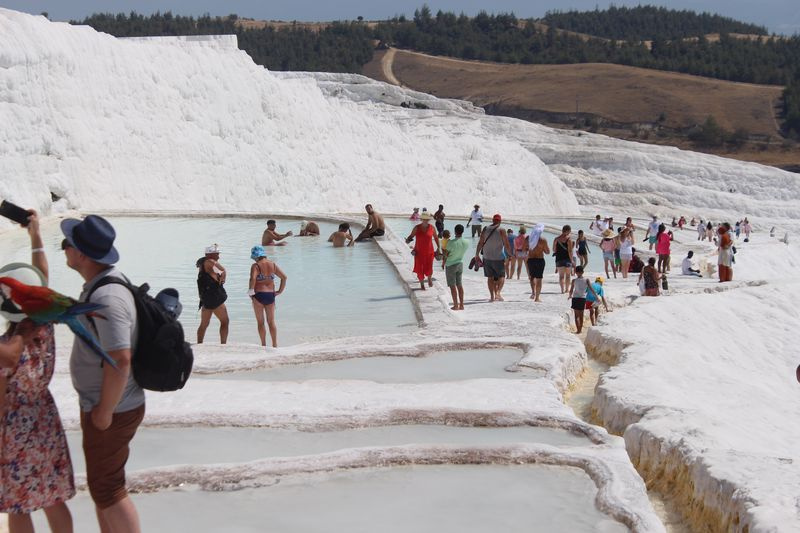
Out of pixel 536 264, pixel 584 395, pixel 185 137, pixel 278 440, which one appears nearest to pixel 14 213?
pixel 278 440

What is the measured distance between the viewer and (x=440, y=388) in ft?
20.0

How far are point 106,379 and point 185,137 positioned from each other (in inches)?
949

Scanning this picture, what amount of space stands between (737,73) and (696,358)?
9040 cm

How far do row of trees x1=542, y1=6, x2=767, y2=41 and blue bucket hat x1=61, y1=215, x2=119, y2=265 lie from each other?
491 feet

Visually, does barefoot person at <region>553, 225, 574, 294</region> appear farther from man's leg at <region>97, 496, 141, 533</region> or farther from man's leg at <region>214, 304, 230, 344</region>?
man's leg at <region>97, 496, 141, 533</region>

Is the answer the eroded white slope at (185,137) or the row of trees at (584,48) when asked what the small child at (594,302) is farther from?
the row of trees at (584,48)

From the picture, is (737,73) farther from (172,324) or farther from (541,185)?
(172,324)

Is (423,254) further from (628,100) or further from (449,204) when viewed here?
(628,100)

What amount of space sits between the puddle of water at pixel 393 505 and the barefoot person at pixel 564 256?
760 centimetres

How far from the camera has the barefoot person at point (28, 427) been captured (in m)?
3.08

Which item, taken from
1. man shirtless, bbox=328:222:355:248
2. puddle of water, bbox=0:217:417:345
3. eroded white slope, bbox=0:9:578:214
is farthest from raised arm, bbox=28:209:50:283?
eroded white slope, bbox=0:9:578:214

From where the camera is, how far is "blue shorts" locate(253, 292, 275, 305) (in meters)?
8.12

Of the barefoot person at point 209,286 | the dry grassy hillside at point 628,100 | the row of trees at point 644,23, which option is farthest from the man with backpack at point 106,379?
the row of trees at point 644,23

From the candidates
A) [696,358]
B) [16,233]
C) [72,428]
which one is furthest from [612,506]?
[16,233]
